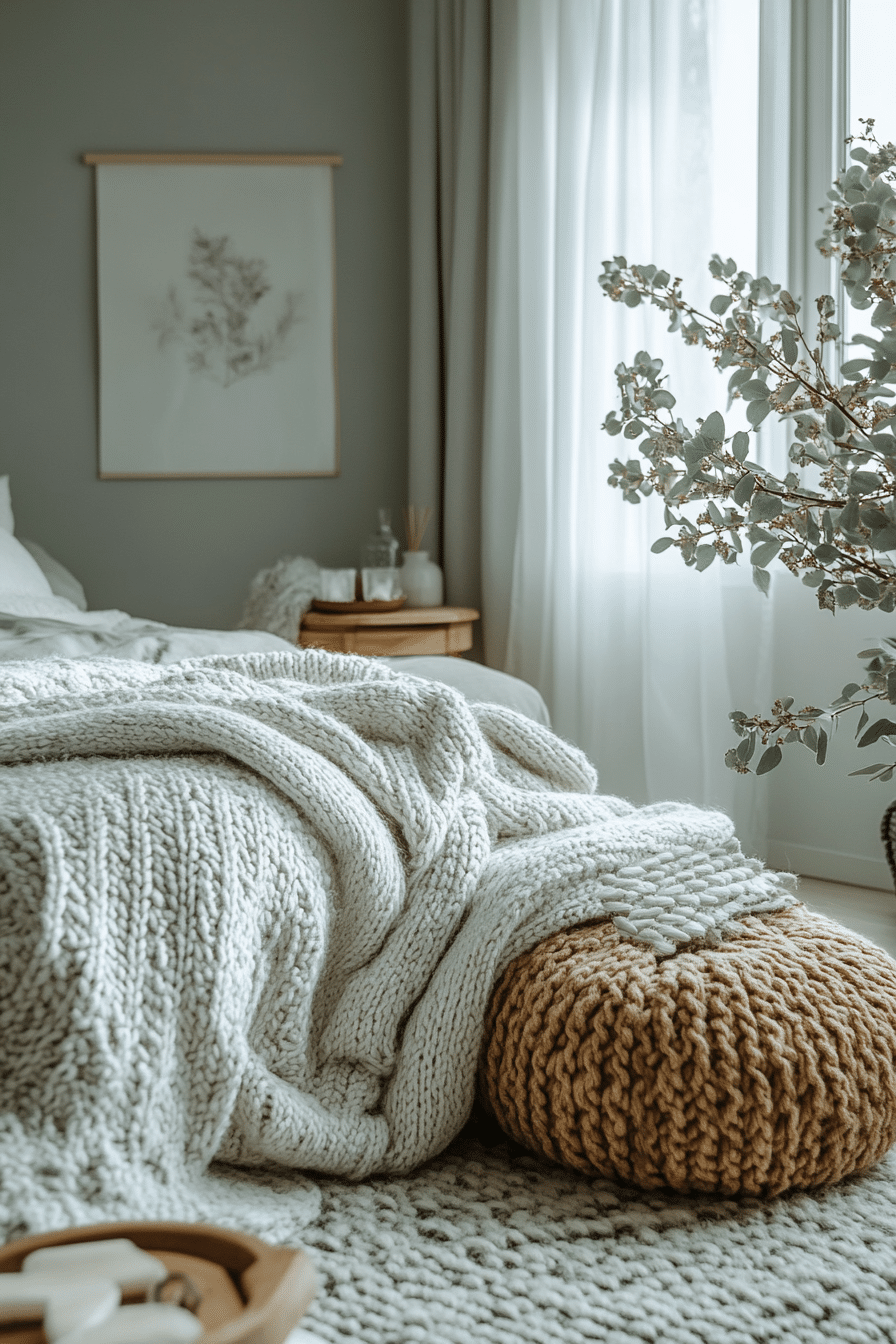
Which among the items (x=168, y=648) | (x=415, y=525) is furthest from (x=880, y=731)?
(x=415, y=525)

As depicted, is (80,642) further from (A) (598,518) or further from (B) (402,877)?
(A) (598,518)

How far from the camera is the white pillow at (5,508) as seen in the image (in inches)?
127

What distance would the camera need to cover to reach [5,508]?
329cm

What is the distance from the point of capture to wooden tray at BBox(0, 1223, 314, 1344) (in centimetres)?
56

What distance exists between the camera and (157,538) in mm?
3738

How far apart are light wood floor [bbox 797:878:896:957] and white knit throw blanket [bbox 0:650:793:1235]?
121 cm

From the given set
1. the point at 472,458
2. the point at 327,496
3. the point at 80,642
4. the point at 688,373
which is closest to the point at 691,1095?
the point at 80,642

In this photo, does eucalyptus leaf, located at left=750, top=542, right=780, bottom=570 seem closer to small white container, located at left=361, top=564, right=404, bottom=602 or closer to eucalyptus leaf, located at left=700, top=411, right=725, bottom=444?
eucalyptus leaf, located at left=700, top=411, right=725, bottom=444

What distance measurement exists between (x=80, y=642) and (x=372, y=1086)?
1213 mm

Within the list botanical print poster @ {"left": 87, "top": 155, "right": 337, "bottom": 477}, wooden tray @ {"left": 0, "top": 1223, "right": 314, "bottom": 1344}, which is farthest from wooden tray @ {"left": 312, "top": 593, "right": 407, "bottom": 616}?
wooden tray @ {"left": 0, "top": 1223, "right": 314, "bottom": 1344}

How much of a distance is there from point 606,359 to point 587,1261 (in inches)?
96.0

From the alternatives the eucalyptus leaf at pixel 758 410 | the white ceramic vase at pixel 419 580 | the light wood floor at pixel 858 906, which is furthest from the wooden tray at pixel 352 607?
the eucalyptus leaf at pixel 758 410

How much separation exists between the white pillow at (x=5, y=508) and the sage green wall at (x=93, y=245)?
0.97ft

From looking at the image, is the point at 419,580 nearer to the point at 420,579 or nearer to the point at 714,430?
the point at 420,579
